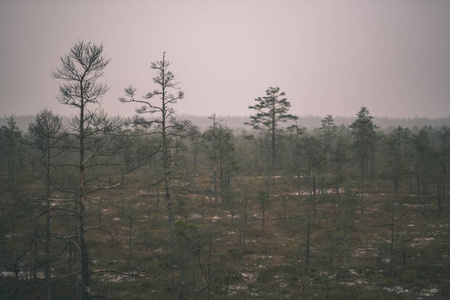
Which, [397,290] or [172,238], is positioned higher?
[172,238]

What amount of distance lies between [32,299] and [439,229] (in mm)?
34693

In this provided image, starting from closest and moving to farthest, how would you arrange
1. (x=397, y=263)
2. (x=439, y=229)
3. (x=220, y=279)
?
(x=220, y=279) → (x=397, y=263) → (x=439, y=229)

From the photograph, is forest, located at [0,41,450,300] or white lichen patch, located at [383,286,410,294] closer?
forest, located at [0,41,450,300]

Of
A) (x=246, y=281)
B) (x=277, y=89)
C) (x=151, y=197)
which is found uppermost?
(x=277, y=89)

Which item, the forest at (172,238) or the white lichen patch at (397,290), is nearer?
the forest at (172,238)

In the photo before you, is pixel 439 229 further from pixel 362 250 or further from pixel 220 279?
pixel 220 279

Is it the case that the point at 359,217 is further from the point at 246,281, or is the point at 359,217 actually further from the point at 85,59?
the point at 85,59

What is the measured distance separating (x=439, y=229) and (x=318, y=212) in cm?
1177

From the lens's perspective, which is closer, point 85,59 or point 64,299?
point 85,59

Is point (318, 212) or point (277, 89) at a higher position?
point (277, 89)

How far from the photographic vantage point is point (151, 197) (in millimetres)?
36312

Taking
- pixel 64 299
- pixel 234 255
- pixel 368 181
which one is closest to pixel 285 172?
pixel 368 181

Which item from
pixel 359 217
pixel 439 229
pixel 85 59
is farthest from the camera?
pixel 359 217

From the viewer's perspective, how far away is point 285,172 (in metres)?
49.3
